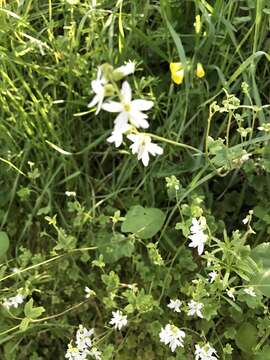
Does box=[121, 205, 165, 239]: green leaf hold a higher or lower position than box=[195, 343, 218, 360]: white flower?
higher

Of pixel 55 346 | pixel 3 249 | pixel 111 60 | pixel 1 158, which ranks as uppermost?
pixel 111 60

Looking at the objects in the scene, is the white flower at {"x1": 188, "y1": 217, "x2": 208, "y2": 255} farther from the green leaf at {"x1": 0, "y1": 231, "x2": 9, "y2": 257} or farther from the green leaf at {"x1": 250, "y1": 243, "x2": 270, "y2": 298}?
the green leaf at {"x1": 0, "y1": 231, "x2": 9, "y2": 257}

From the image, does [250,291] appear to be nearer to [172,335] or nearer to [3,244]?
[172,335]

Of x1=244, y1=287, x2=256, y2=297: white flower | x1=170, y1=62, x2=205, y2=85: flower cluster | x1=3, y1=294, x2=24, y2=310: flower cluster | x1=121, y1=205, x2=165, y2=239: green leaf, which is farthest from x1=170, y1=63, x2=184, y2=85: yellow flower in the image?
x1=3, y1=294, x2=24, y2=310: flower cluster

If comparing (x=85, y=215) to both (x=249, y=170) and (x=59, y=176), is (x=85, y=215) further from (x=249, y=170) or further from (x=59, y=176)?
(x=249, y=170)

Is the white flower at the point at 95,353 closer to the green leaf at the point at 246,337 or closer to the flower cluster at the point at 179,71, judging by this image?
the green leaf at the point at 246,337

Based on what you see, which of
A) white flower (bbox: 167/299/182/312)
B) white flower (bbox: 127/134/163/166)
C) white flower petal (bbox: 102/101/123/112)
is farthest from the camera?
white flower (bbox: 167/299/182/312)

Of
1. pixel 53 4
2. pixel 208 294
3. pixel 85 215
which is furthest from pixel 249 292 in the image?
pixel 53 4

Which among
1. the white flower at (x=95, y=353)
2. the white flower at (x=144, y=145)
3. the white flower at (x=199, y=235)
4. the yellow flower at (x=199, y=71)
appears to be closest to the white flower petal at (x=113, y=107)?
the white flower at (x=144, y=145)

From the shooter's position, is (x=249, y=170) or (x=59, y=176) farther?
(x=59, y=176)
